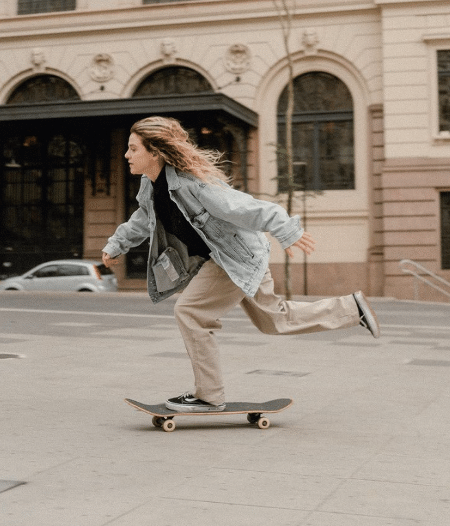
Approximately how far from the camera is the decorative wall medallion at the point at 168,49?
81.8 ft

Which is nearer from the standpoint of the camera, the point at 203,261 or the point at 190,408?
the point at 190,408

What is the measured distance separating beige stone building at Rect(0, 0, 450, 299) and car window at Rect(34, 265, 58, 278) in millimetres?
3260

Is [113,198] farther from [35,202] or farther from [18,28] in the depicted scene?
[18,28]

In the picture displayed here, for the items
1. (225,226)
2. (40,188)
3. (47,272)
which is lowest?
(47,272)

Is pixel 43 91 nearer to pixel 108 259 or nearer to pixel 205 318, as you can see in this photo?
pixel 108 259

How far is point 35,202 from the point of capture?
26.8 m

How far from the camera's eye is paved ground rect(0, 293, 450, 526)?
314cm

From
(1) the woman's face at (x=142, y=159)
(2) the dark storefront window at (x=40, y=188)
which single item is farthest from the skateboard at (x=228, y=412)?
(2) the dark storefront window at (x=40, y=188)

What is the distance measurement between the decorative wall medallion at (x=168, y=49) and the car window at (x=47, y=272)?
731 cm

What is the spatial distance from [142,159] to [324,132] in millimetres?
20375

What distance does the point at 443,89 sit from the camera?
2339cm

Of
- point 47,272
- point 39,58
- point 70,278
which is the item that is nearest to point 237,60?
point 39,58

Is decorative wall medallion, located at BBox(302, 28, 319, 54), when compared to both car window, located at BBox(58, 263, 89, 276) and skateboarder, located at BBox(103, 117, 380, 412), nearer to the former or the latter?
car window, located at BBox(58, 263, 89, 276)

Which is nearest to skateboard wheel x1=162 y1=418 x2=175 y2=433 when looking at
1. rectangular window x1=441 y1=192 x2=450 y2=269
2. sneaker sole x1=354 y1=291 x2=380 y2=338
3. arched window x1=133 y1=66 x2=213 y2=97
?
sneaker sole x1=354 y1=291 x2=380 y2=338
